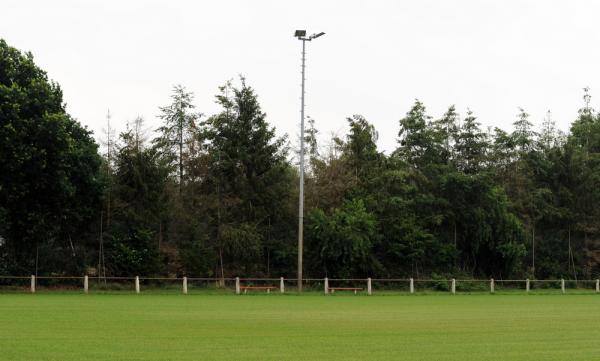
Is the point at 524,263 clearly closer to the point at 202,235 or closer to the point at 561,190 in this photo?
the point at 561,190

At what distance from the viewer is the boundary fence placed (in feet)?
124

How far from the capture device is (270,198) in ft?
154

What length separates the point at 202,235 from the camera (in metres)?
45.0

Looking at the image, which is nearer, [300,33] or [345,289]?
[300,33]

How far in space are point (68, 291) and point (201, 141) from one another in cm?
1376

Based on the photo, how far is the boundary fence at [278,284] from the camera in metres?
37.8

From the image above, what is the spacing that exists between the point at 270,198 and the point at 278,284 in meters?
5.70
